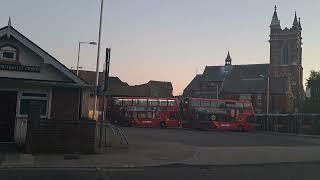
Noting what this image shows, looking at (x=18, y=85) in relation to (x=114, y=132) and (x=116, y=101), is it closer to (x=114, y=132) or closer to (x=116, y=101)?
(x=114, y=132)

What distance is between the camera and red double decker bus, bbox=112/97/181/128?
54.1 m

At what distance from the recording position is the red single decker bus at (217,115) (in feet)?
177

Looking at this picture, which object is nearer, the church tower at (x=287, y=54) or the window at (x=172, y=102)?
the window at (x=172, y=102)

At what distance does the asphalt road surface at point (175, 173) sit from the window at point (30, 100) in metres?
7.64

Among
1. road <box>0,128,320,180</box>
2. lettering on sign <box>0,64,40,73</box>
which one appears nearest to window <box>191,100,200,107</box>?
road <box>0,128,320,180</box>

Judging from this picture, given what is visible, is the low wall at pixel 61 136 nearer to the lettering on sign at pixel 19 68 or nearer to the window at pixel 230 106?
the lettering on sign at pixel 19 68

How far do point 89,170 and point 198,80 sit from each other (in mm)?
126349

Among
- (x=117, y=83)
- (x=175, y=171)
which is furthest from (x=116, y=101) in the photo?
(x=117, y=83)

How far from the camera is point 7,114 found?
23.9 m

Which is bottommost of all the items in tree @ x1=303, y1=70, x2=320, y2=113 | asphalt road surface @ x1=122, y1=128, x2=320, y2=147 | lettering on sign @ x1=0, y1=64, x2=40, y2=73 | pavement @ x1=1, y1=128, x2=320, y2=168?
pavement @ x1=1, y1=128, x2=320, y2=168

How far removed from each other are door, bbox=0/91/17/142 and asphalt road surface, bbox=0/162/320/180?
300 inches

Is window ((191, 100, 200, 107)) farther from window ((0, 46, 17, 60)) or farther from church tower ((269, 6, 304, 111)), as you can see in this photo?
church tower ((269, 6, 304, 111))

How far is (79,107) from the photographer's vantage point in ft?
80.5

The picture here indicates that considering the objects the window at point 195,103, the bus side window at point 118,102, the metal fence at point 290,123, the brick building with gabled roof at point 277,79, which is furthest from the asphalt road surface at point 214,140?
the brick building with gabled roof at point 277,79
